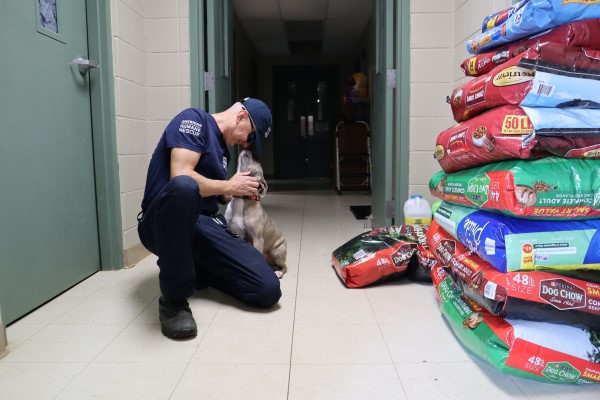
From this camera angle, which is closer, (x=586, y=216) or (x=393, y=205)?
(x=586, y=216)

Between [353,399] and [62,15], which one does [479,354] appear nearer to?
[353,399]

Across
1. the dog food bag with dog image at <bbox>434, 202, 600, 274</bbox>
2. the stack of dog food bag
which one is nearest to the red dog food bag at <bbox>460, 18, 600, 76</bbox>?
the stack of dog food bag

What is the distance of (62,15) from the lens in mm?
2156

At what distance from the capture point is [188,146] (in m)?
1.77

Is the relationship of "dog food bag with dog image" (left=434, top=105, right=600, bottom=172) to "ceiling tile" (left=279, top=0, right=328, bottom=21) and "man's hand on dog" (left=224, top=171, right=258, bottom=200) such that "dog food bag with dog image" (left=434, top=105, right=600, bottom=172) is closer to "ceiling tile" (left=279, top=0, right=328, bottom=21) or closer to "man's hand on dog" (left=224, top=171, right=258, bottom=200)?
"man's hand on dog" (left=224, top=171, right=258, bottom=200)

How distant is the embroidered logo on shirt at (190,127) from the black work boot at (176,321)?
25.4 inches

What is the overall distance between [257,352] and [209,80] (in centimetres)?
205

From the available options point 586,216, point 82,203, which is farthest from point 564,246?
point 82,203

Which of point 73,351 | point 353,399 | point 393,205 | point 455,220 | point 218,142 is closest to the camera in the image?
point 353,399

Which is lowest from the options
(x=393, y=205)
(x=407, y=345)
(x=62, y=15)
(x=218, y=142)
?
(x=407, y=345)

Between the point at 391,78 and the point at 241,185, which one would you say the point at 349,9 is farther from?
the point at 241,185

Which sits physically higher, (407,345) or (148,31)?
(148,31)

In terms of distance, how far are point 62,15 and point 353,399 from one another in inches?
82.0

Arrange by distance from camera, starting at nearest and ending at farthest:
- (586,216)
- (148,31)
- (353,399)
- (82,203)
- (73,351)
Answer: (353,399) → (586,216) → (73,351) → (82,203) → (148,31)
